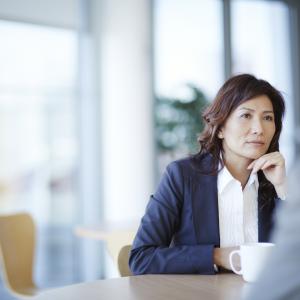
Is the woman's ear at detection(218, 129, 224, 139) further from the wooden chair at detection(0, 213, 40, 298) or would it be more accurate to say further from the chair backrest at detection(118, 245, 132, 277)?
the wooden chair at detection(0, 213, 40, 298)

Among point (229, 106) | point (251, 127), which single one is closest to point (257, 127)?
point (251, 127)

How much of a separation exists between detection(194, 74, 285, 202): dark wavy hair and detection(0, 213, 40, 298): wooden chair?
1.54 meters

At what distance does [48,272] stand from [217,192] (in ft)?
10.5

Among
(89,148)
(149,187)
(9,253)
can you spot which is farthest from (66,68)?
(9,253)

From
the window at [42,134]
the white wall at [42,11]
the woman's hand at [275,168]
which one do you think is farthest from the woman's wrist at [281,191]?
the white wall at [42,11]

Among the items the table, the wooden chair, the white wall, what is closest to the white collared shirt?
the table

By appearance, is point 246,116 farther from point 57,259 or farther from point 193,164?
point 57,259

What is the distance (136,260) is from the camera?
4.65 ft

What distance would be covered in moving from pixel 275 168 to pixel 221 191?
8.6 inches

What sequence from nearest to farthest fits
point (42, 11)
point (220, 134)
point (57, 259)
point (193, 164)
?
point (193, 164)
point (220, 134)
point (42, 11)
point (57, 259)

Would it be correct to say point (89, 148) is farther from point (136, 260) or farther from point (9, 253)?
point (136, 260)

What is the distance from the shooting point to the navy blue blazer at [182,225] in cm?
138

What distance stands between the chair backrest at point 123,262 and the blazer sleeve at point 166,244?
0.20m

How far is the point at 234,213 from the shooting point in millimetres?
1568
